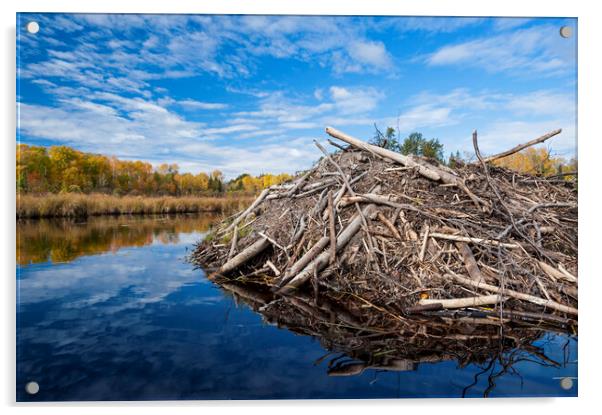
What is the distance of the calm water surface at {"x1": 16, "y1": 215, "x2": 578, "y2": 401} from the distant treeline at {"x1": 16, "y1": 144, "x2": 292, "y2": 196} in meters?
0.79

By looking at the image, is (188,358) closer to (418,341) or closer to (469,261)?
(418,341)

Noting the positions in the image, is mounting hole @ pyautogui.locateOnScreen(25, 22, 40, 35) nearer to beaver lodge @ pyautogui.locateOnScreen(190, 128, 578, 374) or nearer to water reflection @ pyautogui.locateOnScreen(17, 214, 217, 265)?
water reflection @ pyautogui.locateOnScreen(17, 214, 217, 265)

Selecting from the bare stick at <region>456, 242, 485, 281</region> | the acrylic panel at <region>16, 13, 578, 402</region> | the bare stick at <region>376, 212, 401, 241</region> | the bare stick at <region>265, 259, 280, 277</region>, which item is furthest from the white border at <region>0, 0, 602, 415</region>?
the bare stick at <region>265, 259, 280, 277</region>

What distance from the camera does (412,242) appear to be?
6.06 metres

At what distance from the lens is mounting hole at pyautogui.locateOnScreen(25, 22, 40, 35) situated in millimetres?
4094

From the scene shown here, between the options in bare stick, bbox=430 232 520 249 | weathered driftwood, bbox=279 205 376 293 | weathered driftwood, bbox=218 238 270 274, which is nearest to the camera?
bare stick, bbox=430 232 520 249

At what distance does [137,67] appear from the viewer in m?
4.68

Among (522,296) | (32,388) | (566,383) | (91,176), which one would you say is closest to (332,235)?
(522,296)

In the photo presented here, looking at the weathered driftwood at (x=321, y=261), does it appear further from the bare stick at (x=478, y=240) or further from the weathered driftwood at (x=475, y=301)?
the weathered driftwood at (x=475, y=301)

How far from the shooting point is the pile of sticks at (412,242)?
5104 millimetres

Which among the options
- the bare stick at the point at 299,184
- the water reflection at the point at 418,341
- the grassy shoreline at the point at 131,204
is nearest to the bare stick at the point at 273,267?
the water reflection at the point at 418,341

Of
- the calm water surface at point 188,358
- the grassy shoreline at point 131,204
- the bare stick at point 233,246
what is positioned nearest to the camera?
the calm water surface at point 188,358

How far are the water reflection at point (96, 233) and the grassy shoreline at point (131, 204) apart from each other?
348mm

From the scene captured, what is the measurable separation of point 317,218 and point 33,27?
499 cm
